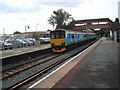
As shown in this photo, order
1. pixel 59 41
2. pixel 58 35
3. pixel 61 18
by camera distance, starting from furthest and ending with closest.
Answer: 1. pixel 61 18
2. pixel 58 35
3. pixel 59 41

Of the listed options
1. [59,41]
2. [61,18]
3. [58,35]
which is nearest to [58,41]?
[59,41]

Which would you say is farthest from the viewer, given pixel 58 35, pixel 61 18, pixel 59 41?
pixel 61 18

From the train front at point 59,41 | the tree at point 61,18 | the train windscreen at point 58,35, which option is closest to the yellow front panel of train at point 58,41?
the train front at point 59,41

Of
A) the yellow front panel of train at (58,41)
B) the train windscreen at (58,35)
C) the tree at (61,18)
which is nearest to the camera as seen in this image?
the yellow front panel of train at (58,41)

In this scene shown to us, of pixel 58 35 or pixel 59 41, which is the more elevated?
pixel 58 35

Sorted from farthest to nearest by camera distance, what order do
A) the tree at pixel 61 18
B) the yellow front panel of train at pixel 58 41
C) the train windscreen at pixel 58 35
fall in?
1. the tree at pixel 61 18
2. the train windscreen at pixel 58 35
3. the yellow front panel of train at pixel 58 41

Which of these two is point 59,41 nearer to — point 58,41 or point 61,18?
point 58,41

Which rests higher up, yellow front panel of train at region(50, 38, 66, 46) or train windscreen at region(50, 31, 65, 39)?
train windscreen at region(50, 31, 65, 39)

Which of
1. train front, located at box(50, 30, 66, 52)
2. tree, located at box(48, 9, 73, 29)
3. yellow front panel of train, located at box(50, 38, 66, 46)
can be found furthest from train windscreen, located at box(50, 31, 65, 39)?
tree, located at box(48, 9, 73, 29)

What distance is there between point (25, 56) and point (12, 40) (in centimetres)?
745

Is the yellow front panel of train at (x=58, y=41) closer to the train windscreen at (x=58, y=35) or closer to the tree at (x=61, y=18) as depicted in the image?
the train windscreen at (x=58, y=35)

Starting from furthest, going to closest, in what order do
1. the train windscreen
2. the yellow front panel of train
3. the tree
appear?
1. the tree
2. the train windscreen
3. the yellow front panel of train

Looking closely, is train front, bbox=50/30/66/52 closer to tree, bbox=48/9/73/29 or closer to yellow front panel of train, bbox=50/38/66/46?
yellow front panel of train, bbox=50/38/66/46

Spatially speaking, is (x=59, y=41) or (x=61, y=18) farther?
(x=61, y=18)
